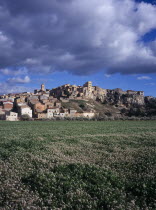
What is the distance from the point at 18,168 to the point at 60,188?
109 inches

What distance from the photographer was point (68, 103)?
130m

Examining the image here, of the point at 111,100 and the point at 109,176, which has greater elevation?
the point at 111,100

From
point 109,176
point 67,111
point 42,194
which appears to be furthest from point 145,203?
point 67,111

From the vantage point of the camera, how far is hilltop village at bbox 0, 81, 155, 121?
101750 mm

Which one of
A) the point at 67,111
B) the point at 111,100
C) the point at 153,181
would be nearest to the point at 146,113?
the point at 67,111

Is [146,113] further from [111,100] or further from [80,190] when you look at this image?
[80,190]

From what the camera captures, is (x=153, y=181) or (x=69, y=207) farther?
(x=153, y=181)

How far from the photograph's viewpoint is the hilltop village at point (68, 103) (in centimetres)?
10175

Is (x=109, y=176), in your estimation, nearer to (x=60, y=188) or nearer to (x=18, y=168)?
(x=60, y=188)

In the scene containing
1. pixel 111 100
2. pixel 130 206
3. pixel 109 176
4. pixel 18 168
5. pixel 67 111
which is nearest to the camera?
pixel 130 206

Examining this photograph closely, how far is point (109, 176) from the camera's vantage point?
6793mm

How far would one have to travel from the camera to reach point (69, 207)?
16.2 feet

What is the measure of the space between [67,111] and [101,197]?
102 m

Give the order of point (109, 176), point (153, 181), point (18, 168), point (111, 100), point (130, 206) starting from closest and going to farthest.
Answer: point (130, 206)
point (153, 181)
point (109, 176)
point (18, 168)
point (111, 100)
